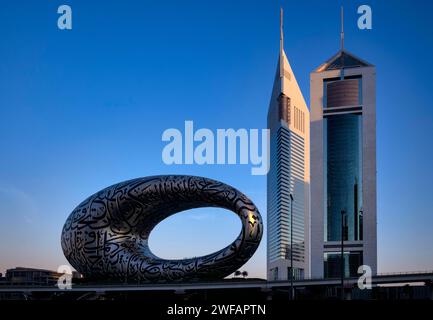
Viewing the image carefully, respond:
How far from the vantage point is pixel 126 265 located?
68062mm

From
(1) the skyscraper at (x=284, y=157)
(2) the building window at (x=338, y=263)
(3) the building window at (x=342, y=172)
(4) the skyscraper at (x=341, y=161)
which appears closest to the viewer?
(2) the building window at (x=338, y=263)

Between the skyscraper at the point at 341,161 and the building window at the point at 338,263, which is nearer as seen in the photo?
the building window at the point at 338,263

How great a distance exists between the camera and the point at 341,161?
156 meters

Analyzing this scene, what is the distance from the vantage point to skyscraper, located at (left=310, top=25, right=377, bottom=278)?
Result: 151 meters

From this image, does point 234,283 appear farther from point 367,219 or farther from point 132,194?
point 367,219

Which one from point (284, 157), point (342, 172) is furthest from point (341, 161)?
point (284, 157)

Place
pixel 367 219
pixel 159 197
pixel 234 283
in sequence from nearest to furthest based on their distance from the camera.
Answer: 1. pixel 159 197
2. pixel 234 283
3. pixel 367 219

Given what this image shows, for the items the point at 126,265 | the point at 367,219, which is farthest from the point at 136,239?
the point at 367,219

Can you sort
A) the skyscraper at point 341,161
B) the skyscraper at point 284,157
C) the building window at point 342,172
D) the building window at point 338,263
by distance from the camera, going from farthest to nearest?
the skyscraper at point 284,157, the building window at point 342,172, the skyscraper at point 341,161, the building window at point 338,263

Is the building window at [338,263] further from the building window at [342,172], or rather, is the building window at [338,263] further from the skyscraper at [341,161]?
the building window at [342,172]

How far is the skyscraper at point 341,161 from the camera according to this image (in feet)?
495

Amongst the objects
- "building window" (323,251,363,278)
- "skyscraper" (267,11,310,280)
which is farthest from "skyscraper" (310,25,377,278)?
"skyscraper" (267,11,310,280)

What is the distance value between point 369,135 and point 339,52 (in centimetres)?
2652

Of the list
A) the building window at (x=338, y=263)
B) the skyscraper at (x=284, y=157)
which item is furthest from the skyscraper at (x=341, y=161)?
the skyscraper at (x=284, y=157)
